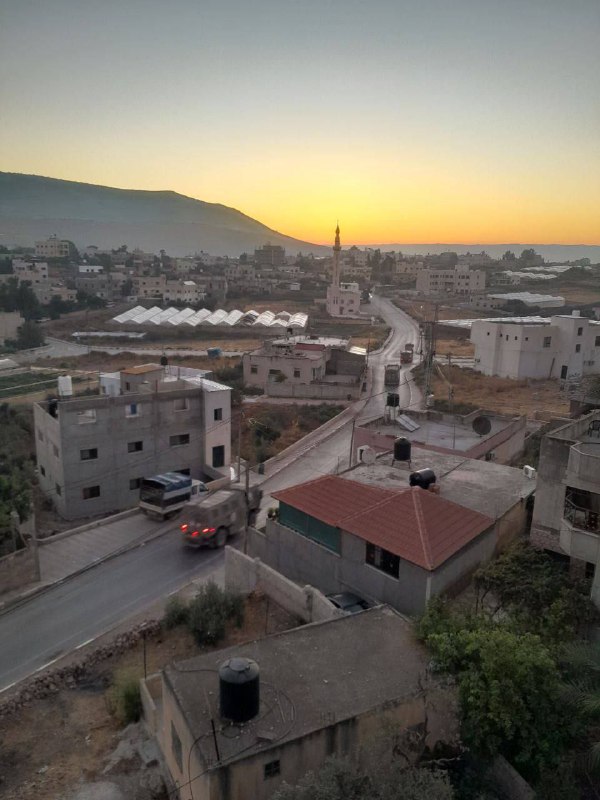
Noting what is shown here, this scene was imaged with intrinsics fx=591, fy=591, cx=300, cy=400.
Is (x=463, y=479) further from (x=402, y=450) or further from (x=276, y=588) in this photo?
(x=276, y=588)

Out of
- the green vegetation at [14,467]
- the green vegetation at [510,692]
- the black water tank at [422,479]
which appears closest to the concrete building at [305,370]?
the green vegetation at [14,467]

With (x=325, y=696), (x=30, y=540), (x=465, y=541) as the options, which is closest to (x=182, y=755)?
(x=325, y=696)

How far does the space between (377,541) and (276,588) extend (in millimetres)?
2904

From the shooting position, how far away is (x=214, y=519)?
19156 millimetres

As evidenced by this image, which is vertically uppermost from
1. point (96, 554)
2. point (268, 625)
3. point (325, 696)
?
point (325, 696)

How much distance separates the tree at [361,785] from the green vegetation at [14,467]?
1245 cm

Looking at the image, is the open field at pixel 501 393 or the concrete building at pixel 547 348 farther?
the concrete building at pixel 547 348

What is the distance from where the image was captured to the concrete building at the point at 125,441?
2364 centimetres

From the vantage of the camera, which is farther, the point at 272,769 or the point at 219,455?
the point at 219,455

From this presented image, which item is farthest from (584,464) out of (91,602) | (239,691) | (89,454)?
(89,454)

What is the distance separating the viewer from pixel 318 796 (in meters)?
7.01

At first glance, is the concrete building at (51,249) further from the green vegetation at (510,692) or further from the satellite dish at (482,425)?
the green vegetation at (510,692)

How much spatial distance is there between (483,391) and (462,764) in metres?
38.0

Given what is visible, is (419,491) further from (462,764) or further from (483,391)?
(483,391)
